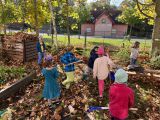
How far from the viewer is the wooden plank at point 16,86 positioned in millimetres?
7758

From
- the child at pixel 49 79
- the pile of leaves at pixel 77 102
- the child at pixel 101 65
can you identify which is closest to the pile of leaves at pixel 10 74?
the pile of leaves at pixel 77 102

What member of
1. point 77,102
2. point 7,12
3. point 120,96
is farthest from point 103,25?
point 120,96

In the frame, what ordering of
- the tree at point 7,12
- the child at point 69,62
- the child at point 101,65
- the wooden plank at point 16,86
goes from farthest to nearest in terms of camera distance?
the tree at point 7,12, the wooden plank at point 16,86, the child at point 69,62, the child at point 101,65

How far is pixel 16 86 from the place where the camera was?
833 centimetres

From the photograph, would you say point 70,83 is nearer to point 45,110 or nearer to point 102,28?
point 45,110

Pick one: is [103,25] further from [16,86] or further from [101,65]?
[101,65]

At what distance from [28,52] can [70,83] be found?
483 centimetres

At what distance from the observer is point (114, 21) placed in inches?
2302

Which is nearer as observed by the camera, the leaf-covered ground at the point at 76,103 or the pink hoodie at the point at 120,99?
the pink hoodie at the point at 120,99

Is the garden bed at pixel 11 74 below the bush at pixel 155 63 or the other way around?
below

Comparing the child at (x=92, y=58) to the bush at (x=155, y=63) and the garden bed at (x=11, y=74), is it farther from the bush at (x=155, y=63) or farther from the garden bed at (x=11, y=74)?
the bush at (x=155, y=63)

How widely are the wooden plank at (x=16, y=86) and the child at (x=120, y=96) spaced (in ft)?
13.8

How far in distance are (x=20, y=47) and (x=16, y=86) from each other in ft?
13.7

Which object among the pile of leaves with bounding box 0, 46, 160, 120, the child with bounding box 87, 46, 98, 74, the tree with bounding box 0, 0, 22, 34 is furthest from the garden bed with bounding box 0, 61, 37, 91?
the tree with bounding box 0, 0, 22, 34
